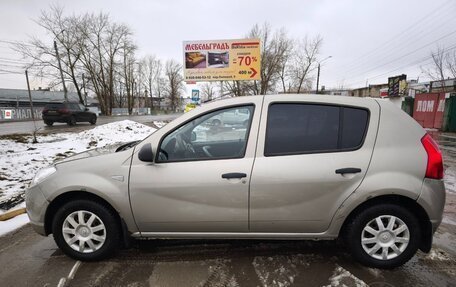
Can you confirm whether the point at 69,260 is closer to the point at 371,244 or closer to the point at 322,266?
the point at 322,266

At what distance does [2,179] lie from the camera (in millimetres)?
5699

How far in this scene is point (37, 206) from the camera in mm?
3039

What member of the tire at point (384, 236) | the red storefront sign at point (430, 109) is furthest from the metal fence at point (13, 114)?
the red storefront sign at point (430, 109)

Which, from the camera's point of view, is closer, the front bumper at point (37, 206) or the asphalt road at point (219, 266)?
the asphalt road at point (219, 266)

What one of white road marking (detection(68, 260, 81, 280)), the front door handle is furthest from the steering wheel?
white road marking (detection(68, 260, 81, 280))

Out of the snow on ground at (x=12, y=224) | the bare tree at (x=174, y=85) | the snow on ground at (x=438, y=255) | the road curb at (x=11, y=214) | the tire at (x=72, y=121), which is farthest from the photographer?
the bare tree at (x=174, y=85)

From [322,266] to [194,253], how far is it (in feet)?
4.36

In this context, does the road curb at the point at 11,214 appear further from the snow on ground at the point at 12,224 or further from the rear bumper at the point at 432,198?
the rear bumper at the point at 432,198

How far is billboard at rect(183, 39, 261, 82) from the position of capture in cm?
2067

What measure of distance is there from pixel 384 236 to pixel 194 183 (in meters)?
1.89

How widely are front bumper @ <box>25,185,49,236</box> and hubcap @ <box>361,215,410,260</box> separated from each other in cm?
318

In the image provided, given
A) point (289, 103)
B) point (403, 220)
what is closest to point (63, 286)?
point (289, 103)

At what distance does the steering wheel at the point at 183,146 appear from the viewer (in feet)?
9.73

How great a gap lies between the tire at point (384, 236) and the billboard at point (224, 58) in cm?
1867
